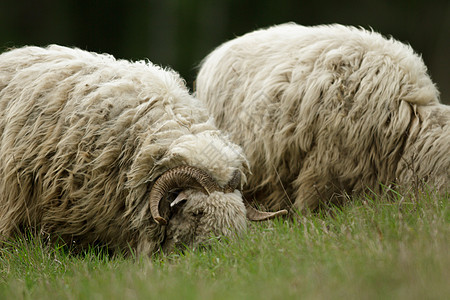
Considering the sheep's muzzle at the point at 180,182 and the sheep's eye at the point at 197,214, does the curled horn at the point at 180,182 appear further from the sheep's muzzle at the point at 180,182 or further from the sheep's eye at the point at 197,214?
the sheep's eye at the point at 197,214

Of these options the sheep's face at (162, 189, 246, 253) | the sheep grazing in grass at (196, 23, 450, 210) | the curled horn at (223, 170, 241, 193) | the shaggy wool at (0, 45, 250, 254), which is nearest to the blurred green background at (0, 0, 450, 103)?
the sheep grazing in grass at (196, 23, 450, 210)

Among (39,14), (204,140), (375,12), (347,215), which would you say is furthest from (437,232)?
(39,14)

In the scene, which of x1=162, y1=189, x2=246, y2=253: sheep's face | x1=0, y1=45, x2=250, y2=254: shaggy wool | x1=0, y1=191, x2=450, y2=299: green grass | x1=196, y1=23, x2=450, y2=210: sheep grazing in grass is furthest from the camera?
x1=196, y1=23, x2=450, y2=210: sheep grazing in grass

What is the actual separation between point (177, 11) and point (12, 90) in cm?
1513

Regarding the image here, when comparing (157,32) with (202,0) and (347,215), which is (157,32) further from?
(347,215)

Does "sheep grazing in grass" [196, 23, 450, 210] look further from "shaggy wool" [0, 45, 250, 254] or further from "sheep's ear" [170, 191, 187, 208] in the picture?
"sheep's ear" [170, 191, 187, 208]

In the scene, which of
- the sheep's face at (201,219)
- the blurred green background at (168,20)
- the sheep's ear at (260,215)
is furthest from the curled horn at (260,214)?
the blurred green background at (168,20)

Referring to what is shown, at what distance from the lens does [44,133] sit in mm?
5414

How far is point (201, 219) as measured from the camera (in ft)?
16.7

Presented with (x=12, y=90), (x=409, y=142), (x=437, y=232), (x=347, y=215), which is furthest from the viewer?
(x=409, y=142)

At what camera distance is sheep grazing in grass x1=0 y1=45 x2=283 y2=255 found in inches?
202

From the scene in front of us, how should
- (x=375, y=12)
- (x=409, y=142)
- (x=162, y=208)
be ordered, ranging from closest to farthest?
(x=162, y=208)
(x=409, y=142)
(x=375, y=12)

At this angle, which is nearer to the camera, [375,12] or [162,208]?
[162,208]

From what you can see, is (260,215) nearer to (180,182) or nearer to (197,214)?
(197,214)
